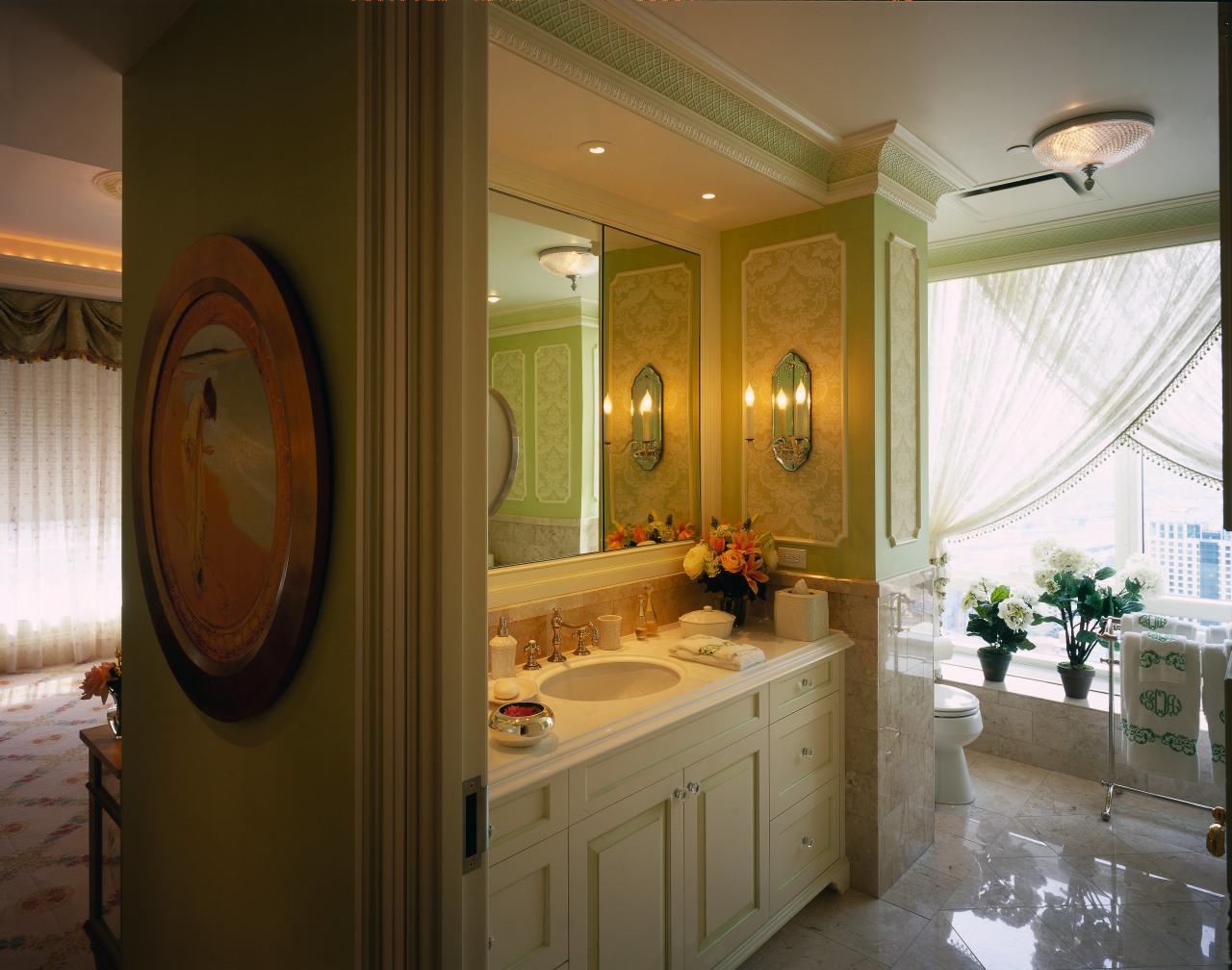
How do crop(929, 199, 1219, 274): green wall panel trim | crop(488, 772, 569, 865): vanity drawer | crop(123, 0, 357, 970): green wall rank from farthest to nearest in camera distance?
crop(929, 199, 1219, 274): green wall panel trim
crop(488, 772, 569, 865): vanity drawer
crop(123, 0, 357, 970): green wall

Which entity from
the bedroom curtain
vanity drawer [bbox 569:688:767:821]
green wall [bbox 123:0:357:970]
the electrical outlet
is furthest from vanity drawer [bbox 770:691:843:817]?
the bedroom curtain

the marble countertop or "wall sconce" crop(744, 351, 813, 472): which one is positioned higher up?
"wall sconce" crop(744, 351, 813, 472)

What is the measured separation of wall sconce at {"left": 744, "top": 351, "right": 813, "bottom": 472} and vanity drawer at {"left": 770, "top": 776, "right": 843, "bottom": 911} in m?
1.17

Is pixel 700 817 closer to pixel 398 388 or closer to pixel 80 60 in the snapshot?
pixel 398 388

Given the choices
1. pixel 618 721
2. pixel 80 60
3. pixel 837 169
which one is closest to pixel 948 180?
pixel 837 169

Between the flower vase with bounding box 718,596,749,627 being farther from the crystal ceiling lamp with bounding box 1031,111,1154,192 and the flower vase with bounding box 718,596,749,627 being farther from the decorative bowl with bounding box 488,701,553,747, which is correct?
the crystal ceiling lamp with bounding box 1031,111,1154,192

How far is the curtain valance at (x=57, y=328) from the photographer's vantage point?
188 inches

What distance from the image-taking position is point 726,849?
7.23 feet

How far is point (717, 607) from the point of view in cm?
294

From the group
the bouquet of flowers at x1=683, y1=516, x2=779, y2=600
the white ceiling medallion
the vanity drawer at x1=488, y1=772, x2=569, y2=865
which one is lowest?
the vanity drawer at x1=488, y1=772, x2=569, y2=865

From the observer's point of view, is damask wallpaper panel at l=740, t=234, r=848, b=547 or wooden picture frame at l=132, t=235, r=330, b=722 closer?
wooden picture frame at l=132, t=235, r=330, b=722

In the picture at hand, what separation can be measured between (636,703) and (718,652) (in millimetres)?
423

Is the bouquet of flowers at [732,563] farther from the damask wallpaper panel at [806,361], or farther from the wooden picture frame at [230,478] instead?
the wooden picture frame at [230,478]

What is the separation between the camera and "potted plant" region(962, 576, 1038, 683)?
386 cm
